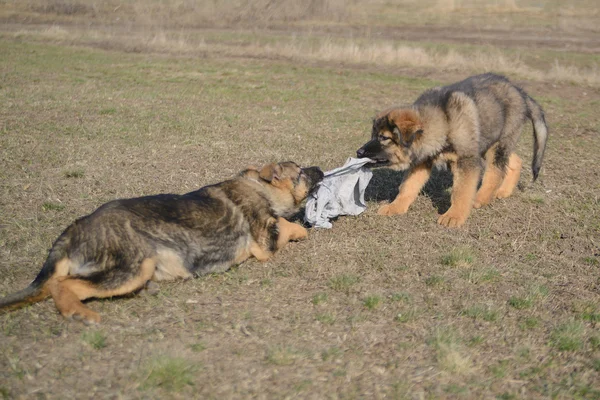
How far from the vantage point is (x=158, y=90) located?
52.1 ft

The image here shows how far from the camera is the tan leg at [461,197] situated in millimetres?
7379

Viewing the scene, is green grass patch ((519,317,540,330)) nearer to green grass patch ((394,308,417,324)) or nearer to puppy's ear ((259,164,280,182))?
green grass patch ((394,308,417,324))

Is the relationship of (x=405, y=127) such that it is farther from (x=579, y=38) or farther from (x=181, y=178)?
(x=579, y=38)

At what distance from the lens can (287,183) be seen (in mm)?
6660

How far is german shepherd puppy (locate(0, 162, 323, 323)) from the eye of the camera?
4.90 meters

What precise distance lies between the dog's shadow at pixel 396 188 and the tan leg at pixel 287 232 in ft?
6.56

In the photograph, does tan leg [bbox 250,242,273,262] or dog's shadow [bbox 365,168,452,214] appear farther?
dog's shadow [bbox 365,168,452,214]

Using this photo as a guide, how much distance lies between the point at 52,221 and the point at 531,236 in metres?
5.64

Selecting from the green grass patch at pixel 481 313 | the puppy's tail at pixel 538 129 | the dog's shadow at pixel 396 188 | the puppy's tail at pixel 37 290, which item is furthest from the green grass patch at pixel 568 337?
the puppy's tail at pixel 37 290

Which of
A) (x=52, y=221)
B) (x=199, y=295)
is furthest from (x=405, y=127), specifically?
(x=52, y=221)

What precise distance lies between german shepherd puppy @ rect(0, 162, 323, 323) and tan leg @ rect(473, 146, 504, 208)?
98.5 inches

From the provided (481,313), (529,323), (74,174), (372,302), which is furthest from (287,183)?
(74,174)

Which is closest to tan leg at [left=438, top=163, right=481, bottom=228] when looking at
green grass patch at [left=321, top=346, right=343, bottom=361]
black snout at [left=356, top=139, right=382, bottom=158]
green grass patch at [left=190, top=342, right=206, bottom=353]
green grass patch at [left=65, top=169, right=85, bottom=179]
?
black snout at [left=356, top=139, right=382, bottom=158]

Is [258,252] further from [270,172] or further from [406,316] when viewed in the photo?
[406,316]
